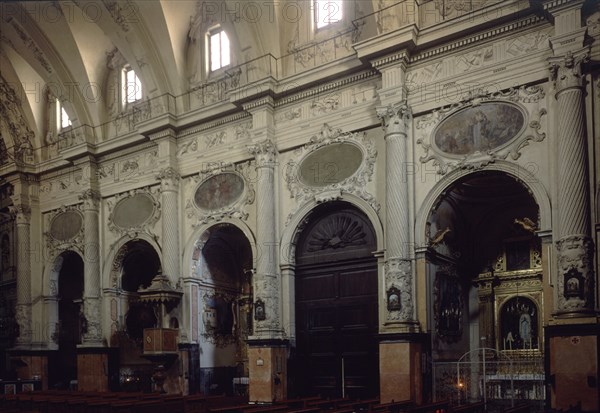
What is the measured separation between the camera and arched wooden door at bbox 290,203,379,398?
1514 cm

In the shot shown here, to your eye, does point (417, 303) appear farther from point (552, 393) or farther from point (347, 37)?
point (347, 37)

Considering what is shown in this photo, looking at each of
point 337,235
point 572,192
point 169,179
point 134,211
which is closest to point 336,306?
point 337,235

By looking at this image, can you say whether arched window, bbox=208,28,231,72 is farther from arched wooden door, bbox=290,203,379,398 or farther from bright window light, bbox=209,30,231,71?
arched wooden door, bbox=290,203,379,398

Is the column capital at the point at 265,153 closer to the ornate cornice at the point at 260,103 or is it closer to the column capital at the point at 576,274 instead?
the ornate cornice at the point at 260,103

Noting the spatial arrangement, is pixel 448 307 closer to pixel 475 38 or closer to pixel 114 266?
pixel 475 38

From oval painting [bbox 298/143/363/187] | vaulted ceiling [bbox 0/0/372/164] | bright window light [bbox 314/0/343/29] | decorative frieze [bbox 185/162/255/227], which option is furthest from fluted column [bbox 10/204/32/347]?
bright window light [bbox 314/0/343/29]

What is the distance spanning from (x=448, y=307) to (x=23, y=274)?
15374 millimetres

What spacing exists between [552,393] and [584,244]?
2.79 meters

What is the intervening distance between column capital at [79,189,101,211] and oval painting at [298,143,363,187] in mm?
8084

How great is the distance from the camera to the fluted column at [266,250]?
51.0ft

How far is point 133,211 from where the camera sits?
19547 mm

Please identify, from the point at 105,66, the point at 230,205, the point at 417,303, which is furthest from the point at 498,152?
the point at 105,66

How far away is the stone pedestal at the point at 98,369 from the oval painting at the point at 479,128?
1242cm

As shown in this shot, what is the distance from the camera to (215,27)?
18.4m
